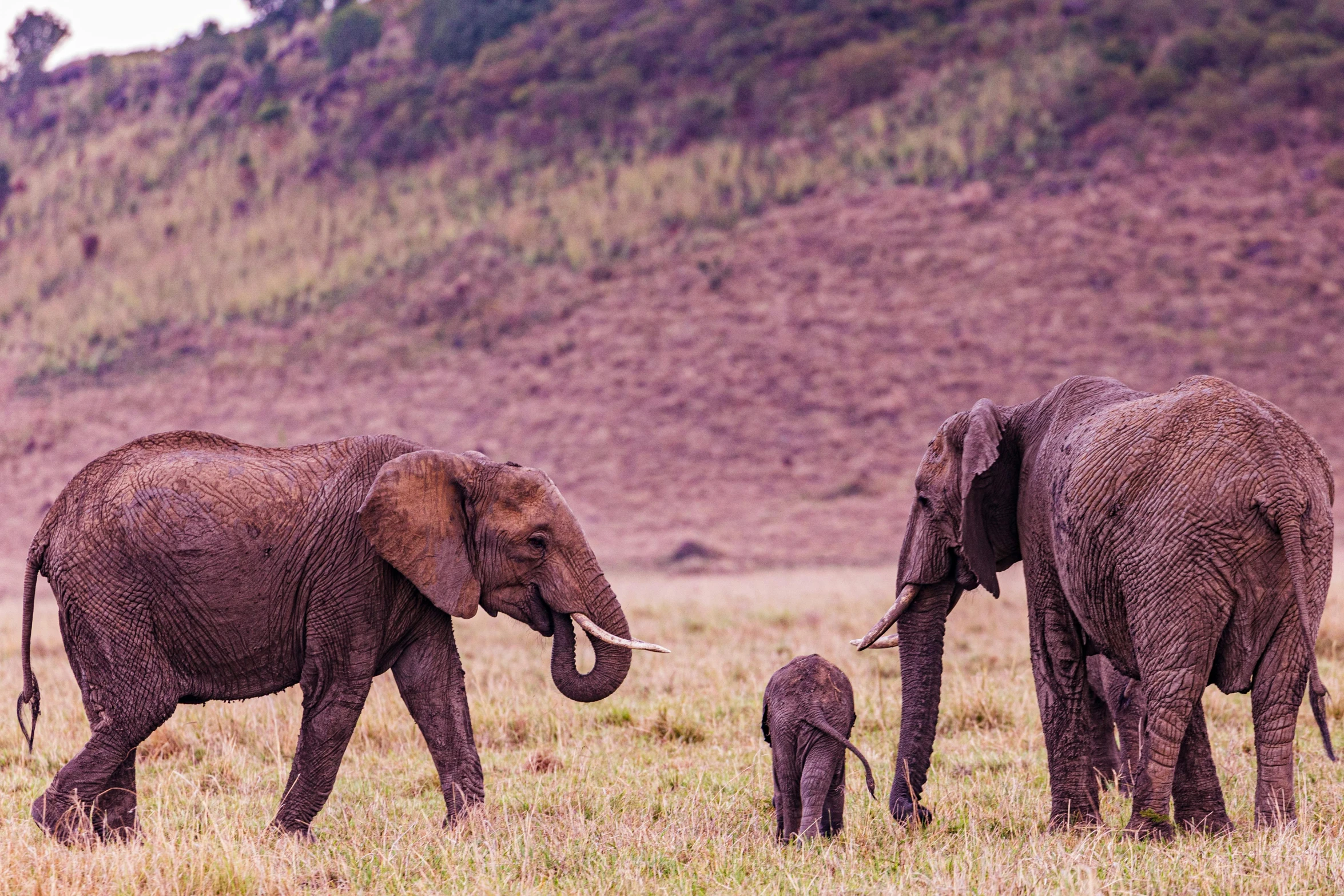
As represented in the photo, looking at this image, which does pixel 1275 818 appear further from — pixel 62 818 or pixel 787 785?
pixel 62 818

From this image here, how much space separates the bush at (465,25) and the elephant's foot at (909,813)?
49.0 m

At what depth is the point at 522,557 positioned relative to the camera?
22.9ft

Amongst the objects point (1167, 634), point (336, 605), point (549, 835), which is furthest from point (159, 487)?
point (1167, 634)

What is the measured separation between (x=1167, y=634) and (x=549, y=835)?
2844 mm

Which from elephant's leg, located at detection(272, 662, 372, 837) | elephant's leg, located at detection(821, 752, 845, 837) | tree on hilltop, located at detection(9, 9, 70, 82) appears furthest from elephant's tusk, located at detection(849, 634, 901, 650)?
tree on hilltop, located at detection(9, 9, 70, 82)

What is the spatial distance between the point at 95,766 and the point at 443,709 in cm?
156

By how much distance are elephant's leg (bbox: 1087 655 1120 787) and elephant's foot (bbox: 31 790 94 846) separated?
15.6 feet

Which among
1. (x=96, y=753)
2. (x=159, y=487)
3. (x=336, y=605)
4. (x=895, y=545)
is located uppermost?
(x=159, y=487)

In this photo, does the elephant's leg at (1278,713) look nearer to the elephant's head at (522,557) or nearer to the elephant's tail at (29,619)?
the elephant's head at (522,557)

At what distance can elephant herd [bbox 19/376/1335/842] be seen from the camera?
614cm

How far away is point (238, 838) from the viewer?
6.63 m

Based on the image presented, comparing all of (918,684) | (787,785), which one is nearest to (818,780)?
(787,785)

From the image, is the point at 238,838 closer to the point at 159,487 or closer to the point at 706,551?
the point at 159,487

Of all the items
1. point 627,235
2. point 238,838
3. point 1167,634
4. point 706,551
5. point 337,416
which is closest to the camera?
point 1167,634
